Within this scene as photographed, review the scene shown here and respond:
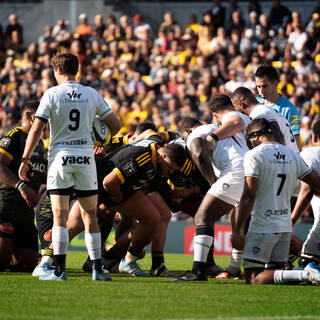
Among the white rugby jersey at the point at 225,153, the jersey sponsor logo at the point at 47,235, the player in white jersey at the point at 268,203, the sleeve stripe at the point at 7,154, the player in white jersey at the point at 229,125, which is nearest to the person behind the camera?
the player in white jersey at the point at 268,203

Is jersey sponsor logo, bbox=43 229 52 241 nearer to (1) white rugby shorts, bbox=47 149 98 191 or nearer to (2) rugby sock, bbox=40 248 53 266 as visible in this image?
(2) rugby sock, bbox=40 248 53 266

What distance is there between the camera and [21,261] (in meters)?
9.85

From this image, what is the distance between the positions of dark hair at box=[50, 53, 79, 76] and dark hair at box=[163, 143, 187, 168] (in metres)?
1.40

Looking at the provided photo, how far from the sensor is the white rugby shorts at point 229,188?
8.27 metres

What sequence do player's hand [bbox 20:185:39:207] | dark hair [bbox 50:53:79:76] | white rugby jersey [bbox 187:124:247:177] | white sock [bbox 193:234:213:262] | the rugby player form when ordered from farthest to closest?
the rugby player < player's hand [bbox 20:185:39:207] < white rugby jersey [bbox 187:124:247:177] < white sock [bbox 193:234:213:262] < dark hair [bbox 50:53:79:76]

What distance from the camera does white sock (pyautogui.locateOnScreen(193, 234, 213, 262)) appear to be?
8016mm

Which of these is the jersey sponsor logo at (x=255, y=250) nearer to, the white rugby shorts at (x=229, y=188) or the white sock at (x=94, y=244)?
the white rugby shorts at (x=229, y=188)

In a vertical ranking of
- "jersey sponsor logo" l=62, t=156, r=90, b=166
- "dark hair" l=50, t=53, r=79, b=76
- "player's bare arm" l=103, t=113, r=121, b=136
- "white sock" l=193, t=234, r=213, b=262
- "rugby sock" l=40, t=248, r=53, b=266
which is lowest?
"rugby sock" l=40, t=248, r=53, b=266

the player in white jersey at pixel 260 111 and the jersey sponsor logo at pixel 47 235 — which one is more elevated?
the player in white jersey at pixel 260 111

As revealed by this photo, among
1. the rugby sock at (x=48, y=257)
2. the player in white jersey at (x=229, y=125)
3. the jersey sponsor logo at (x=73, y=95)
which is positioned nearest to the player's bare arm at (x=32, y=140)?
the jersey sponsor logo at (x=73, y=95)

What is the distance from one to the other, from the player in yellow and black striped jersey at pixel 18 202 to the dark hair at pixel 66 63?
156cm

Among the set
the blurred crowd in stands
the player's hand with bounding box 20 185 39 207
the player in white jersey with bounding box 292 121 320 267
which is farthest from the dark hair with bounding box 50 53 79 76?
the blurred crowd in stands

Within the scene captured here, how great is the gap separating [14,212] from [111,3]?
A: 16809 mm

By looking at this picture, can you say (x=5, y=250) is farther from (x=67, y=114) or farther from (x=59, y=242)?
(x=67, y=114)
